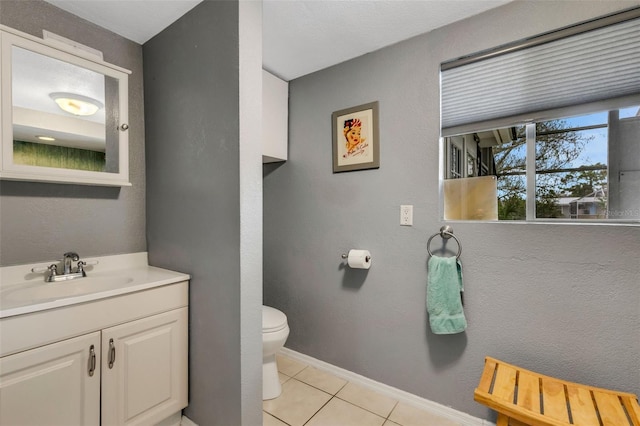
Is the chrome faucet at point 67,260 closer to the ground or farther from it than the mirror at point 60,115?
closer to the ground

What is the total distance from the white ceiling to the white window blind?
282mm

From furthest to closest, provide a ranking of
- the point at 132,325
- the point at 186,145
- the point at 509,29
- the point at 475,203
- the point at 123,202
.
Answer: the point at 123,202, the point at 475,203, the point at 186,145, the point at 509,29, the point at 132,325

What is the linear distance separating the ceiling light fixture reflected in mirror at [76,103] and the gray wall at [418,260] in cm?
119

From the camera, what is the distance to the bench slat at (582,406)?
1012mm

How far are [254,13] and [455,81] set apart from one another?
3.76ft

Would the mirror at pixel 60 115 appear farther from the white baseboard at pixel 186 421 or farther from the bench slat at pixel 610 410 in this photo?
the bench slat at pixel 610 410

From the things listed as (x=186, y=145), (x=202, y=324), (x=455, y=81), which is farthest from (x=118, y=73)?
(x=455, y=81)

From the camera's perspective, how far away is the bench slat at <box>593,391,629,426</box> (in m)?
1.00

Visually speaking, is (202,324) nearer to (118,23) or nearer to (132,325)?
(132,325)

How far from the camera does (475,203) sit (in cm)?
161

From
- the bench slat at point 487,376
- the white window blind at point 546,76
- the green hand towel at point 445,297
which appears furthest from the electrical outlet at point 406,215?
the bench slat at point 487,376

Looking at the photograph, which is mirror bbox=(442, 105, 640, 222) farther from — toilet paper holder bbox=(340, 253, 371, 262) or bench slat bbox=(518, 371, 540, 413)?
bench slat bbox=(518, 371, 540, 413)

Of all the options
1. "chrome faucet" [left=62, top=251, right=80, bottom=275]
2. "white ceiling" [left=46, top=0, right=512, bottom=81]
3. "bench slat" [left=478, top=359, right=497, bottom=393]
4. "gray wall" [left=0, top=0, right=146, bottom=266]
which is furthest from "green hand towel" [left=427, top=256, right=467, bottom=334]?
"chrome faucet" [left=62, top=251, right=80, bottom=275]

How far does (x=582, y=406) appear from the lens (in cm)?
108
